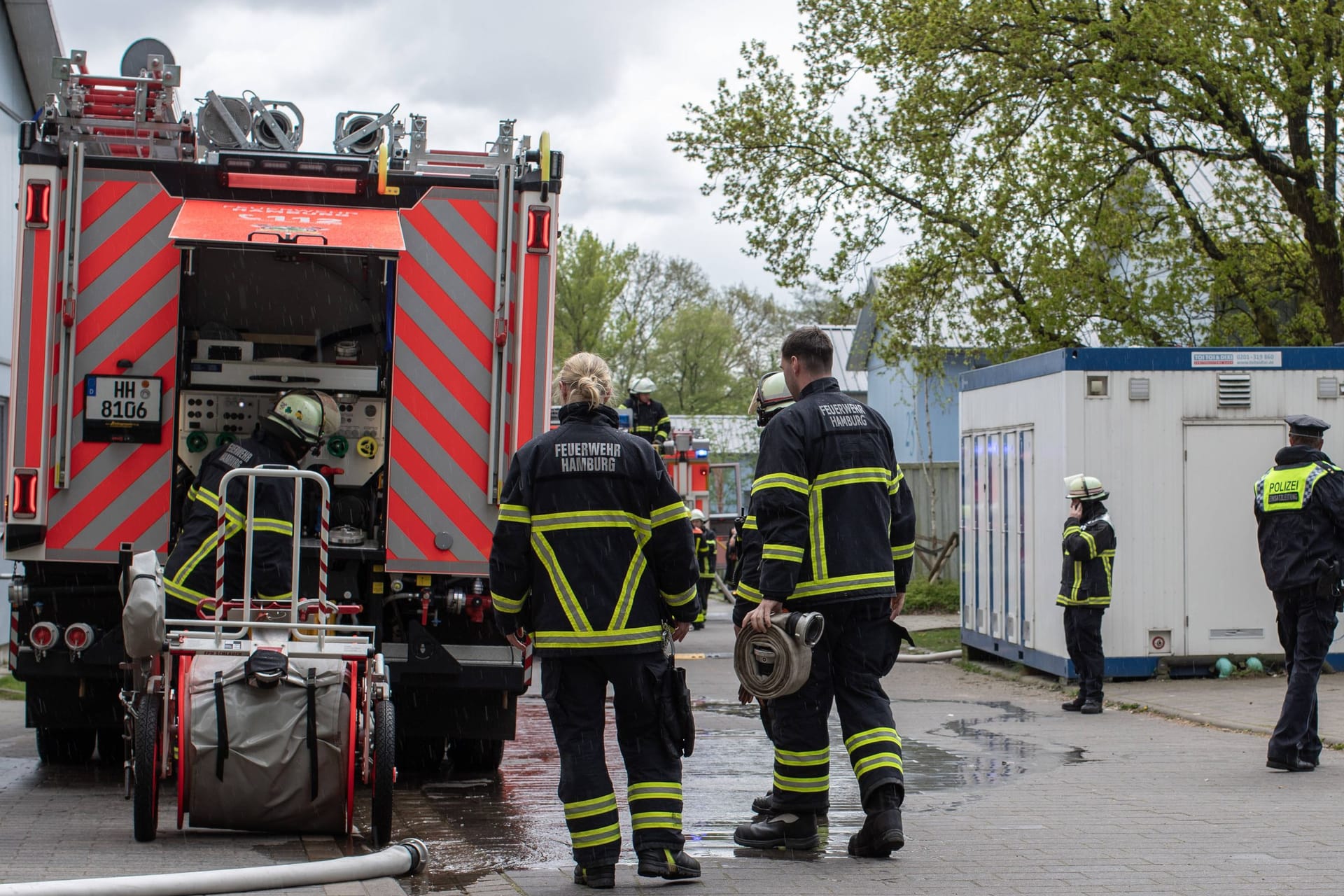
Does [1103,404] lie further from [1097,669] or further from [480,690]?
[480,690]

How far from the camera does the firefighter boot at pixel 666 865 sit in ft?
17.5

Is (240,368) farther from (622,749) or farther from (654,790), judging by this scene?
(654,790)

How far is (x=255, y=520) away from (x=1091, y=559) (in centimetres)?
718

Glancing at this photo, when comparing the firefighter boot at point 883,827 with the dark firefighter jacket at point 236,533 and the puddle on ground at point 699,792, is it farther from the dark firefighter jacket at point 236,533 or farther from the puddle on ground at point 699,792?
the dark firefighter jacket at point 236,533

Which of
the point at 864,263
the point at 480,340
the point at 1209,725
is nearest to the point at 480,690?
the point at 480,340

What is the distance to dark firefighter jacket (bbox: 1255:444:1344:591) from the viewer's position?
8414 millimetres

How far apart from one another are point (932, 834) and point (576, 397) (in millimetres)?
2346

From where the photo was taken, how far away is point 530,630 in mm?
5680

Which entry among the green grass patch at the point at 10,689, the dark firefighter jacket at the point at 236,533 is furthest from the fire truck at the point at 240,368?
the green grass patch at the point at 10,689

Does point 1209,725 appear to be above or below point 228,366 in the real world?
below

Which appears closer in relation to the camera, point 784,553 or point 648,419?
point 784,553

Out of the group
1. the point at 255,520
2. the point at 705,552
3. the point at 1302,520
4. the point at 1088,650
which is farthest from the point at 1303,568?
the point at 705,552

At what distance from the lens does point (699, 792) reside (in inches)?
311

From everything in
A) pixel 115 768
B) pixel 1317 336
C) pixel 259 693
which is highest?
pixel 1317 336
